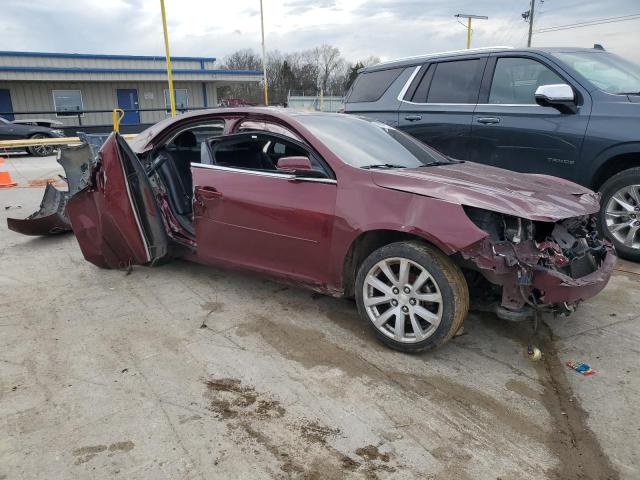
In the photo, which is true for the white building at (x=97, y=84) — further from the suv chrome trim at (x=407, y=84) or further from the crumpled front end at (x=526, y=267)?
the crumpled front end at (x=526, y=267)

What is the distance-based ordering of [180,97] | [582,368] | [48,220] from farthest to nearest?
[180,97], [48,220], [582,368]

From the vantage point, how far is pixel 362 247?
3.48m

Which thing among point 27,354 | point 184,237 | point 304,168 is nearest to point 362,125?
point 304,168

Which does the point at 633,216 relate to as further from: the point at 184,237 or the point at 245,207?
the point at 184,237

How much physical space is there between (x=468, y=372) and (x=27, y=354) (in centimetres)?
283

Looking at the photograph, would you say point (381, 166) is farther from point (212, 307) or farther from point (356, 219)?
point (212, 307)

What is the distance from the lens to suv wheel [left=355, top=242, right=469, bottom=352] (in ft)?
10.0

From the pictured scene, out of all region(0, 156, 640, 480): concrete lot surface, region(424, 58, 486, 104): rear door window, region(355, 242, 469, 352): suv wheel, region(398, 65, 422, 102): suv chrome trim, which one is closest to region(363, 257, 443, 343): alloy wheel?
region(355, 242, 469, 352): suv wheel

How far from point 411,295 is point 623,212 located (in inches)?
113

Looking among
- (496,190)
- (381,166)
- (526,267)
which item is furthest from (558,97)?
(526,267)

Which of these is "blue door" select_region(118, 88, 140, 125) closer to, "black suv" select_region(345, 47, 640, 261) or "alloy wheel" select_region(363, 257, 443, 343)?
"black suv" select_region(345, 47, 640, 261)

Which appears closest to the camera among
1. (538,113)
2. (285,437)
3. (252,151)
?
(285,437)

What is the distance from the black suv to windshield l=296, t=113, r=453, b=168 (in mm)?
1469

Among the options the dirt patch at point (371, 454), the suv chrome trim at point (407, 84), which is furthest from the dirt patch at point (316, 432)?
the suv chrome trim at point (407, 84)
